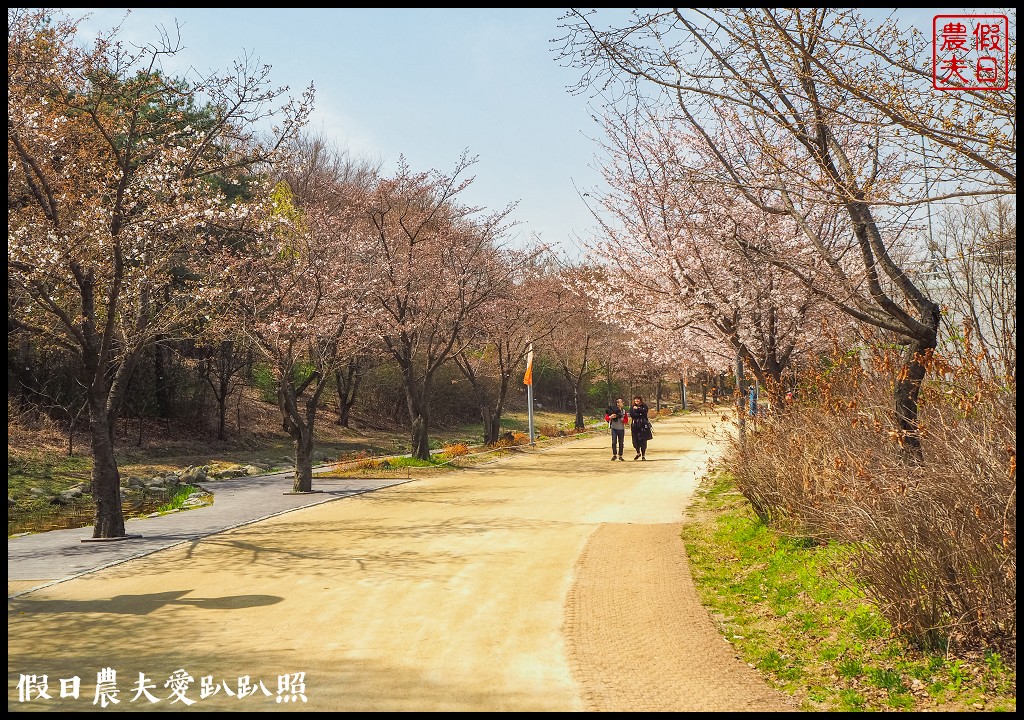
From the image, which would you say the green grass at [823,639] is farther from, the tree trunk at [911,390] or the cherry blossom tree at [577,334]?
the cherry blossom tree at [577,334]

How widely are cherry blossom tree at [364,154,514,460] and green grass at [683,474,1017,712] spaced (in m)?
14.1

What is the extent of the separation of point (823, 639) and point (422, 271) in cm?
1930

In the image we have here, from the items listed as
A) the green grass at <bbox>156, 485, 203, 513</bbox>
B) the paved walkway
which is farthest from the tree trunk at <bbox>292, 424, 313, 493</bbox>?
the green grass at <bbox>156, 485, 203, 513</bbox>

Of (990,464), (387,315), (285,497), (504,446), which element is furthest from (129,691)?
(504,446)

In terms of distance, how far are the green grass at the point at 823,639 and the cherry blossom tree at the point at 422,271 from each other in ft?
46.1

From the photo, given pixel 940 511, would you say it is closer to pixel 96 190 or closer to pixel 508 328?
pixel 96 190

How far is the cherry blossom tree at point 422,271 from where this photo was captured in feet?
76.8

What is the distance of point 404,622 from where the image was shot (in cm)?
759

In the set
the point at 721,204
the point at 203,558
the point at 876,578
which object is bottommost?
the point at 203,558

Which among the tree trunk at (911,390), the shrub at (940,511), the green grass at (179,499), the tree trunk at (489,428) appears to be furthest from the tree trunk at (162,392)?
the tree trunk at (911,390)

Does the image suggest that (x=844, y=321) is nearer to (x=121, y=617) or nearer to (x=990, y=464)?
(x=990, y=464)

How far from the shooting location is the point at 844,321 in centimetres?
1458

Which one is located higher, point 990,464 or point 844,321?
point 844,321

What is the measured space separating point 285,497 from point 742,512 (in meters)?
8.82
